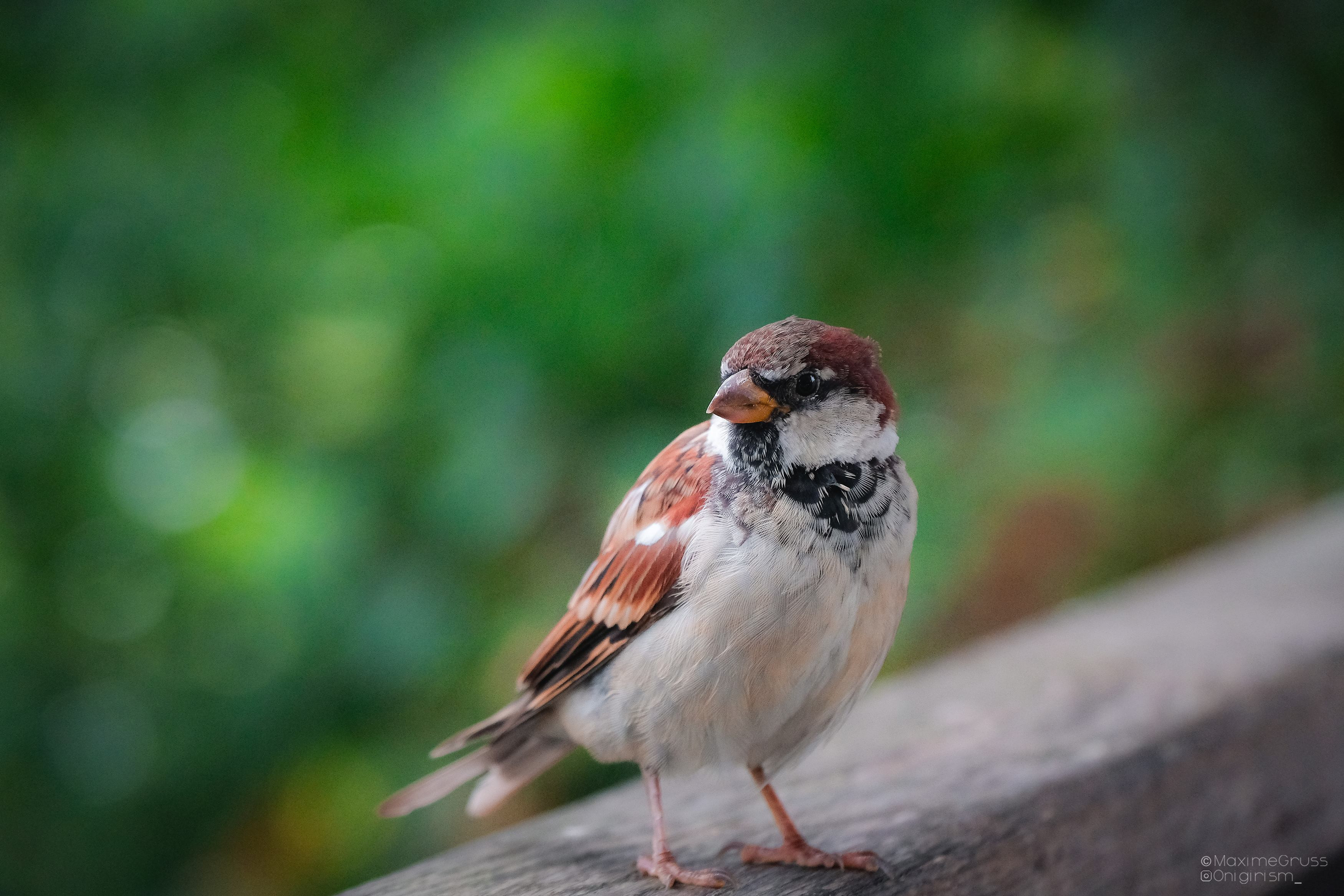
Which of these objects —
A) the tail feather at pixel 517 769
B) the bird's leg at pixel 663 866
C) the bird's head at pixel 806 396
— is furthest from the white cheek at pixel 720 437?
the tail feather at pixel 517 769

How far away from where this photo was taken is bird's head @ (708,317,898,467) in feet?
3.52

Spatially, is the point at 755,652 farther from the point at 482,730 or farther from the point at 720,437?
the point at 482,730

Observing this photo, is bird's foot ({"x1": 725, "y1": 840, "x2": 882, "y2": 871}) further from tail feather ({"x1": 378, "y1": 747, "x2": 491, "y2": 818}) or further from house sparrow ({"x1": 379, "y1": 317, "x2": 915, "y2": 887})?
tail feather ({"x1": 378, "y1": 747, "x2": 491, "y2": 818})

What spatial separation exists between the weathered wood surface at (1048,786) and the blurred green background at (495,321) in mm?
493

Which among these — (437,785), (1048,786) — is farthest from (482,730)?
(1048,786)

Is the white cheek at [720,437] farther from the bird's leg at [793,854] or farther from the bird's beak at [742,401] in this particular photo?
the bird's leg at [793,854]

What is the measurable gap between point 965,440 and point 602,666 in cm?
132

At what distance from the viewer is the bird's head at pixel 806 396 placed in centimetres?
107

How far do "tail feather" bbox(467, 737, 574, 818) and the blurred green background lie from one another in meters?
0.53

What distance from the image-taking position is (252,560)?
2.03 metres

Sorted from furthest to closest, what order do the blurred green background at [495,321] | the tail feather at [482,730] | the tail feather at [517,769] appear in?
the blurred green background at [495,321] → the tail feather at [517,769] → the tail feather at [482,730]

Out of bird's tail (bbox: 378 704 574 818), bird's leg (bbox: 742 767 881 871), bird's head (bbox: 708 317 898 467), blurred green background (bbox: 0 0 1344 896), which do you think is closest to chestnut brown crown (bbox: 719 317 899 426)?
bird's head (bbox: 708 317 898 467)

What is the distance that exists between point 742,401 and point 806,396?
8cm

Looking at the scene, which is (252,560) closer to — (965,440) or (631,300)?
(631,300)
